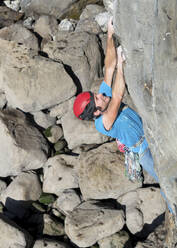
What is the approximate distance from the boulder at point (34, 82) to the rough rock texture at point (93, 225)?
3.36m

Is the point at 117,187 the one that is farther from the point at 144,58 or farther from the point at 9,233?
the point at 144,58

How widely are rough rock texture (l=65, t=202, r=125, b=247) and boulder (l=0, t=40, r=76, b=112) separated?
3.36 metres

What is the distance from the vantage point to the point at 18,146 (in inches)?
292

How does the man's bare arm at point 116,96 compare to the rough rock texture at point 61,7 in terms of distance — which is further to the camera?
the rough rock texture at point 61,7

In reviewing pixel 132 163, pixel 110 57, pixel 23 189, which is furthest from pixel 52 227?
pixel 110 57

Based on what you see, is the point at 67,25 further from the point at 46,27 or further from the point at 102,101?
the point at 102,101

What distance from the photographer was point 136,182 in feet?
21.5

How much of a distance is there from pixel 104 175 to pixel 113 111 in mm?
2344

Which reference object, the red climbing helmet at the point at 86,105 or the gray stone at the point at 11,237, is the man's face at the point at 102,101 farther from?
the gray stone at the point at 11,237

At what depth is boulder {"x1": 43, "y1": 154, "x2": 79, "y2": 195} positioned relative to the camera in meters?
7.33

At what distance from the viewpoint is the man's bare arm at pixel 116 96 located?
442cm

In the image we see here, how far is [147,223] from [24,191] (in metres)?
3.09

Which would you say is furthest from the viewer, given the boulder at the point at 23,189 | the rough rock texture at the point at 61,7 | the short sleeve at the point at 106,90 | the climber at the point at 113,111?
the rough rock texture at the point at 61,7

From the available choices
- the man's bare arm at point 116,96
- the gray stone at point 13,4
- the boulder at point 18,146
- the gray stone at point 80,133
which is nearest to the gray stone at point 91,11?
the gray stone at point 13,4
